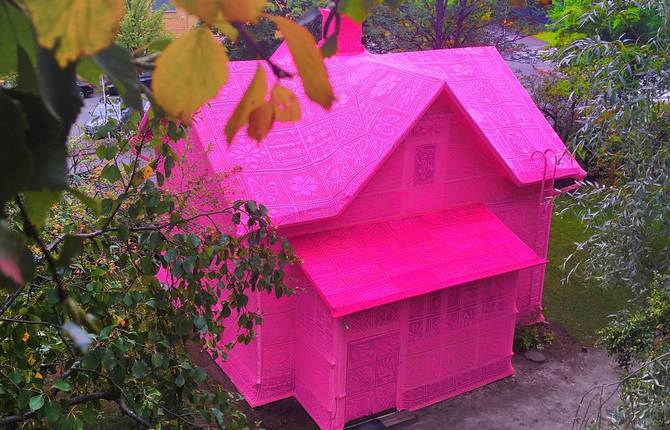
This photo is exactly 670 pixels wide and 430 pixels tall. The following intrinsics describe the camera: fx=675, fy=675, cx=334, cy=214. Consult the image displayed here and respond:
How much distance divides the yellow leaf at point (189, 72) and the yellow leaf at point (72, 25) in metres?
0.05

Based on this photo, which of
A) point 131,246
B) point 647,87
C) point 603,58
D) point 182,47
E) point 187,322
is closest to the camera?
point 182,47

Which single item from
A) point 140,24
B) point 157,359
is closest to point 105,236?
point 157,359

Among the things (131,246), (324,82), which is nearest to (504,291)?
(131,246)

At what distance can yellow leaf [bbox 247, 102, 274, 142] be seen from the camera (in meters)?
0.61

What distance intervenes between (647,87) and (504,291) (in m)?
3.10

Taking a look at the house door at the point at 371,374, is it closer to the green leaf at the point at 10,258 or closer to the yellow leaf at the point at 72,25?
the green leaf at the point at 10,258

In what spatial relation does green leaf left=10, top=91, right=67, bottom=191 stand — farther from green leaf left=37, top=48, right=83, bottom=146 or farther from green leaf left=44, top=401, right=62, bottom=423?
green leaf left=44, top=401, right=62, bottom=423

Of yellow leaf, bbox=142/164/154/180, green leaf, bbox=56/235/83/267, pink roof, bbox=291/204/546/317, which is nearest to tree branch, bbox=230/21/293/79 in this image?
green leaf, bbox=56/235/83/267

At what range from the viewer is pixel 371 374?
22.7 ft

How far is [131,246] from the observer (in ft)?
13.7

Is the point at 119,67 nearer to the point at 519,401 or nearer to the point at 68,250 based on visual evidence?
the point at 68,250

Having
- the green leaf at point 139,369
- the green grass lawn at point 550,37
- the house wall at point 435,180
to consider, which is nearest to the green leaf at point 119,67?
the green leaf at point 139,369

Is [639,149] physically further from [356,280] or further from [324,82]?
[324,82]

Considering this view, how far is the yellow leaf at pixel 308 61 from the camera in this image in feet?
1.83
